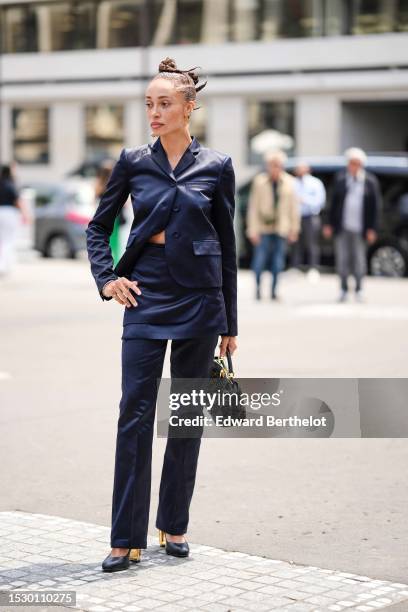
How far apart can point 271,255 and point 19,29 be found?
36.1 meters

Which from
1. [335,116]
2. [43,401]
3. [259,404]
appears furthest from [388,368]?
[335,116]

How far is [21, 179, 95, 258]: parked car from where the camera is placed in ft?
86.1

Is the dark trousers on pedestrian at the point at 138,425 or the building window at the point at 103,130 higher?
the building window at the point at 103,130

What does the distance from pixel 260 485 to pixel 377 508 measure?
0.75 meters

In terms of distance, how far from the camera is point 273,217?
17062mm

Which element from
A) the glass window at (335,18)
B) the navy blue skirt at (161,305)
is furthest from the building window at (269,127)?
the navy blue skirt at (161,305)

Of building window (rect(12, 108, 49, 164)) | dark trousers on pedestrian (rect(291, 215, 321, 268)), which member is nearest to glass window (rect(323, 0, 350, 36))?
building window (rect(12, 108, 49, 164))

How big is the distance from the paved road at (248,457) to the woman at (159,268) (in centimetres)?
66

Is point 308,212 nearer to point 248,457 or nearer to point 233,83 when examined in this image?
point 248,457

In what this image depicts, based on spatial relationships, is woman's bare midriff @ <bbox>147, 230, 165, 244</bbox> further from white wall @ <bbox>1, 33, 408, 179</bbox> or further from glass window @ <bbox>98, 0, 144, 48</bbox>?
glass window @ <bbox>98, 0, 144, 48</bbox>

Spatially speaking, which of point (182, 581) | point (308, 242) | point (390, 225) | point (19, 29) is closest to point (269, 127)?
point (19, 29)

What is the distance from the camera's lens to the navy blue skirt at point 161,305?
5277mm

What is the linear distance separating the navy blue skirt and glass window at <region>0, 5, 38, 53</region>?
46.8 m

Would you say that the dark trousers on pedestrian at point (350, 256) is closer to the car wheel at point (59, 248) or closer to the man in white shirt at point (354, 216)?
the man in white shirt at point (354, 216)
